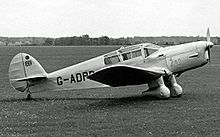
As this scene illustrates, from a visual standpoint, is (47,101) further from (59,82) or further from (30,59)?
(30,59)

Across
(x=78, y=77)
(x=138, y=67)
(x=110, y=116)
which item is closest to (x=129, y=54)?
(x=138, y=67)

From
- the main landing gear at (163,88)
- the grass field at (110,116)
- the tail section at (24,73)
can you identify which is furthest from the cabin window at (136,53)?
the tail section at (24,73)

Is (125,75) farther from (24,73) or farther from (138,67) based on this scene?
(24,73)

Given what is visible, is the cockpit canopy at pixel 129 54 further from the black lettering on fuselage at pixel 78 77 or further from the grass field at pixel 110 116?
the grass field at pixel 110 116

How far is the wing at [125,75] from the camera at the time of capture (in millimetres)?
12500

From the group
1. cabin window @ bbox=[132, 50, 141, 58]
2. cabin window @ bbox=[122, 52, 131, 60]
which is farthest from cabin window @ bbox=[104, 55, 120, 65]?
cabin window @ bbox=[132, 50, 141, 58]

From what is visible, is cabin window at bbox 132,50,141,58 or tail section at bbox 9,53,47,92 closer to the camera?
cabin window at bbox 132,50,141,58

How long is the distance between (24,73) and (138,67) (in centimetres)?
→ 397

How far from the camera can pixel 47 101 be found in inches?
559

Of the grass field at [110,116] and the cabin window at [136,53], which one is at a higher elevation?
the cabin window at [136,53]

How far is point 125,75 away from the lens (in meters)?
13.3

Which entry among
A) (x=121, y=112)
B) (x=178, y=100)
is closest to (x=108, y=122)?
(x=121, y=112)

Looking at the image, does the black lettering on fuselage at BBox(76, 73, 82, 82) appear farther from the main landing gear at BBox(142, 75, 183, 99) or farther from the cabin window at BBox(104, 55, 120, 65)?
the main landing gear at BBox(142, 75, 183, 99)

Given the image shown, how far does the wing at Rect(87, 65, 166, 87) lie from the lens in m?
12.5
